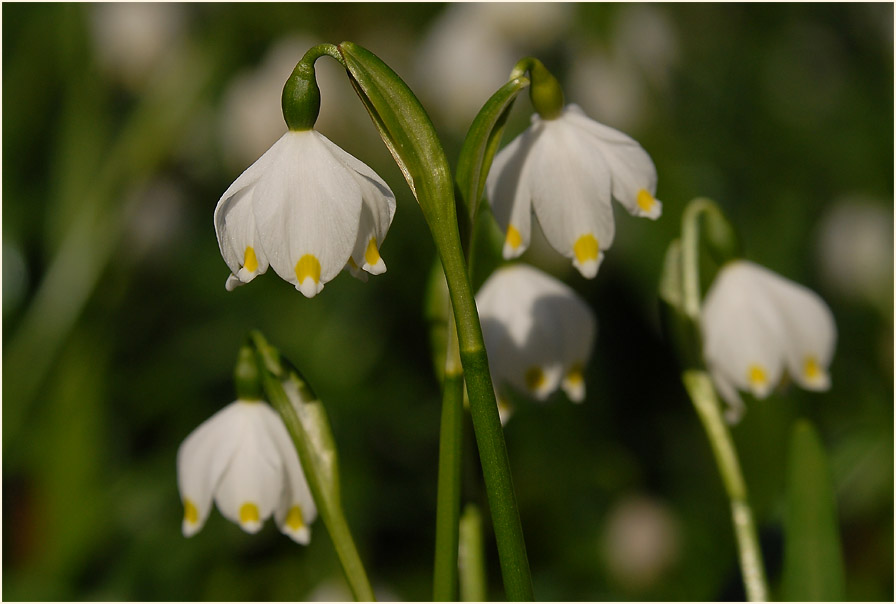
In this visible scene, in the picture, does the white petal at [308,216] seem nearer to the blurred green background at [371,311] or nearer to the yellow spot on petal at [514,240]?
the yellow spot on petal at [514,240]

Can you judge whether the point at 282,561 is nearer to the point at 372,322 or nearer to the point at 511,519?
the point at 372,322

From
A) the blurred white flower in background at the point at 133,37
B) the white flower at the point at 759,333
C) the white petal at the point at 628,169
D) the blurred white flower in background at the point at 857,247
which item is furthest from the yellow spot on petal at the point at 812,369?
the blurred white flower in background at the point at 133,37

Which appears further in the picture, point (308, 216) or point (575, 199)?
point (575, 199)

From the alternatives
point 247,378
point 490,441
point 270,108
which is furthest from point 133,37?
point 490,441

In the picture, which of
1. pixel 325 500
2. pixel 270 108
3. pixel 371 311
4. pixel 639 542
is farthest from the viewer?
pixel 270 108

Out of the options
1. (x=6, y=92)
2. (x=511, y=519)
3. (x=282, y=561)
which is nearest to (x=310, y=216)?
(x=511, y=519)

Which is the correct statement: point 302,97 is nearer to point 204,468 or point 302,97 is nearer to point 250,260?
point 250,260

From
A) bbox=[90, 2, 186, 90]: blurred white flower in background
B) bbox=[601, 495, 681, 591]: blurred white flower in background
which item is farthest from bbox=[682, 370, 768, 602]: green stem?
bbox=[90, 2, 186, 90]: blurred white flower in background

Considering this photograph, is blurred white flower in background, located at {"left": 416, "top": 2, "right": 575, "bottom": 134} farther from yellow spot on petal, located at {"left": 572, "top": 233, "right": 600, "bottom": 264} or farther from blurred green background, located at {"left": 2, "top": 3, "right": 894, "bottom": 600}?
yellow spot on petal, located at {"left": 572, "top": 233, "right": 600, "bottom": 264}
